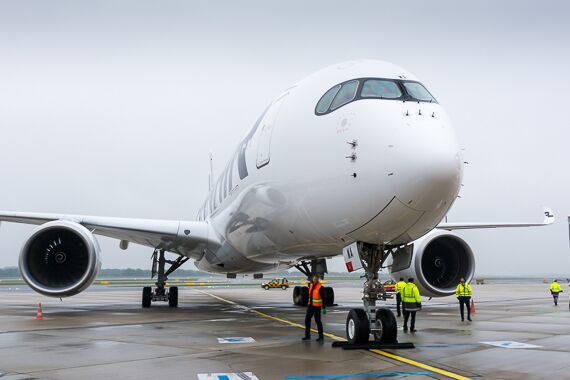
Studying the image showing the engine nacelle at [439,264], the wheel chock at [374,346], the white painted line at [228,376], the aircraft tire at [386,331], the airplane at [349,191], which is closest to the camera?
the white painted line at [228,376]

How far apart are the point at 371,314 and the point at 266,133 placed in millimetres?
4038

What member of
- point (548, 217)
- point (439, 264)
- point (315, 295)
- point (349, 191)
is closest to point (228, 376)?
point (349, 191)

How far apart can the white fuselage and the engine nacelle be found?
95.6 inches

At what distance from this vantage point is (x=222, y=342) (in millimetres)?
9289

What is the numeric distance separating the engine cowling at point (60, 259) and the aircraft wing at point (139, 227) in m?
1.16

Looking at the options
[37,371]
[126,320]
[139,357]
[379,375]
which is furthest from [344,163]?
[126,320]

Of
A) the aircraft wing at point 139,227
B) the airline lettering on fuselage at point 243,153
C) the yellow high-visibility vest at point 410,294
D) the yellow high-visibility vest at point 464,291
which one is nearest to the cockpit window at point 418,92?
the airline lettering on fuselage at point 243,153

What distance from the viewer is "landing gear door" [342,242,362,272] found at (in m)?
9.02

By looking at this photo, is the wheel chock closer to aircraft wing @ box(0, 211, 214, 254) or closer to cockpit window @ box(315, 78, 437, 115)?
cockpit window @ box(315, 78, 437, 115)

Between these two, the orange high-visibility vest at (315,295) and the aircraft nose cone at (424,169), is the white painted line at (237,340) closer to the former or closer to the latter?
the orange high-visibility vest at (315,295)

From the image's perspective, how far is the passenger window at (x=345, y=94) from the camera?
8852 millimetres

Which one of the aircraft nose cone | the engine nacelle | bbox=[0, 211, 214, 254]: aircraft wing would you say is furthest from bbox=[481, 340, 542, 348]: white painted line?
bbox=[0, 211, 214, 254]: aircraft wing

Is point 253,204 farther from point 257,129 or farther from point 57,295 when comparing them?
point 57,295

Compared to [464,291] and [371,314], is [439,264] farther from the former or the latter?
[371,314]
